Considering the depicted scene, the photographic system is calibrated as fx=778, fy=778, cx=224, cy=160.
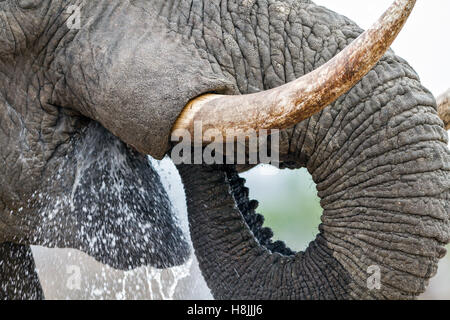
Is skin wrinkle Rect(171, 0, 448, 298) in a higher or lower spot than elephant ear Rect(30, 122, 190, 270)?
higher

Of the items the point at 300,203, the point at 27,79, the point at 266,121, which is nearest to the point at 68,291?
the point at 27,79

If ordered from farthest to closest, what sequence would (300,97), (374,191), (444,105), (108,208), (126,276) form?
1. (126,276)
2. (108,208)
3. (444,105)
4. (374,191)
5. (300,97)

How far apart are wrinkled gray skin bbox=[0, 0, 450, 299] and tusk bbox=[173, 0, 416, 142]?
3.3 inches

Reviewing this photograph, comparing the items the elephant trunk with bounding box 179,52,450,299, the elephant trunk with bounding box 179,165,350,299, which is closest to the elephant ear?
the elephant trunk with bounding box 179,165,350,299

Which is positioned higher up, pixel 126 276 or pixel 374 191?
pixel 374 191

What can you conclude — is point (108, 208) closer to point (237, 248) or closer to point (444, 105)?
point (237, 248)

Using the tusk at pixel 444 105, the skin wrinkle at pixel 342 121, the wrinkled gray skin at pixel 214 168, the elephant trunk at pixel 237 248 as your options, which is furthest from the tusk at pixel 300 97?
the tusk at pixel 444 105

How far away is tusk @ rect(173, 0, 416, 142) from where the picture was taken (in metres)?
1.61

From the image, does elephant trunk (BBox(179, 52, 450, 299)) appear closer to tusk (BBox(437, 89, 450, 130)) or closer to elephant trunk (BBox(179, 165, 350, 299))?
elephant trunk (BBox(179, 165, 350, 299))

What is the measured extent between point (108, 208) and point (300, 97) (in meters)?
0.91

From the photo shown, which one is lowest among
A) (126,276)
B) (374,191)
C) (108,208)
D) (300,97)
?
(126,276)

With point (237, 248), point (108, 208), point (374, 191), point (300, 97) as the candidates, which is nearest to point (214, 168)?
point (237, 248)

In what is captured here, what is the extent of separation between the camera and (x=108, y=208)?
240 centimetres

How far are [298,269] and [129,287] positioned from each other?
863 mm
